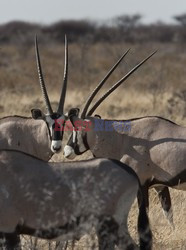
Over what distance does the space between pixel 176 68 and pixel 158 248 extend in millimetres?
18516

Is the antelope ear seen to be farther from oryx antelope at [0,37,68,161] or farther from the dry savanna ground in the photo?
the dry savanna ground

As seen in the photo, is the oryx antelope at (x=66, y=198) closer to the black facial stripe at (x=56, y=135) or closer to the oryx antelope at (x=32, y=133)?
the black facial stripe at (x=56, y=135)

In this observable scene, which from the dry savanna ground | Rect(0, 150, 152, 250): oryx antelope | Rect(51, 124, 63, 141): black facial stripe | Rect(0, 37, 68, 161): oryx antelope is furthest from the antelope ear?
Rect(0, 150, 152, 250): oryx antelope

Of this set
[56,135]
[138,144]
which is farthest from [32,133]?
[138,144]

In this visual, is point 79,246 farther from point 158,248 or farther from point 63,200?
point 63,200

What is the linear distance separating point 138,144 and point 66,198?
183 cm

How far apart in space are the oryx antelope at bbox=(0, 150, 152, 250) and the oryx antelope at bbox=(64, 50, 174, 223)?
1.47 m

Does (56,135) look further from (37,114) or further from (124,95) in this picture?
(124,95)

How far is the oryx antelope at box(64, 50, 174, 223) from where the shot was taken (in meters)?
5.52

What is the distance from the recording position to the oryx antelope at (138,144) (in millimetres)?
5523

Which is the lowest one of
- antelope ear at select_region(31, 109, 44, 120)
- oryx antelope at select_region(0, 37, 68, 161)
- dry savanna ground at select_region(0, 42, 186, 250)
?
dry savanna ground at select_region(0, 42, 186, 250)

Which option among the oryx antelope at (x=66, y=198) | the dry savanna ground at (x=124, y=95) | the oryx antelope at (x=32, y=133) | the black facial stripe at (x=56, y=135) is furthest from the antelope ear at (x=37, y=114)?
the oryx antelope at (x=66, y=198)

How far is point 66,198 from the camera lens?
3914 millimetres

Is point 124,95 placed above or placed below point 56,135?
below
